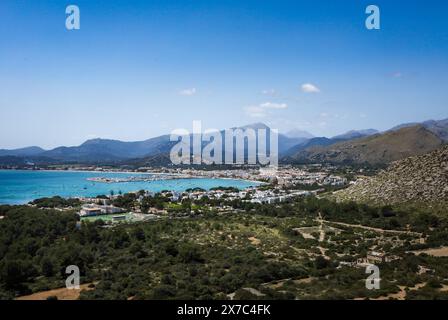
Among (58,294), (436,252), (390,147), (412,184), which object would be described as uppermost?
(390,147)

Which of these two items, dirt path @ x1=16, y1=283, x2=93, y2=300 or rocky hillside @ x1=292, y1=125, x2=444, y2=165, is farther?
rocky hillside @ x1=292, y1=125, x2=444, y2=165

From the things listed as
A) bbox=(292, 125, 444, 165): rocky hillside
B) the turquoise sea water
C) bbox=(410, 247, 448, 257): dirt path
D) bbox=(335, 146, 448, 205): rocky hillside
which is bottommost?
the turquoise sea water

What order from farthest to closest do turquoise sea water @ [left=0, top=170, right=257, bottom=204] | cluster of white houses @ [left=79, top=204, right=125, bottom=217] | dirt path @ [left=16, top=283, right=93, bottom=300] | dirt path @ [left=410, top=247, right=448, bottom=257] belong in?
turquoise sea water @ [left=0, top=170, right=257, bottom=204], cluster of white houses @ [left=79, top=204, right=125, bottom=217], dirt path @ [left=410, top=247, right=448, bottom=257], dirt path @ [left=16, top=283, right=93, bottom=300]

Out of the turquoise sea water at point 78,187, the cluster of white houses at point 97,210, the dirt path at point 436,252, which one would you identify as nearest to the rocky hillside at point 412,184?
the dirt path at point 436,252

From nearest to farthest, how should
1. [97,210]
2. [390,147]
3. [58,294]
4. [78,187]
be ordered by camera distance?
[58,294], [97,210], [78,187], [390,147]

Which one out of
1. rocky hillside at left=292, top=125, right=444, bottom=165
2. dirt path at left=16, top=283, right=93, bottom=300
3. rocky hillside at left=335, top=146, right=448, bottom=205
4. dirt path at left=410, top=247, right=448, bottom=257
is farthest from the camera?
rocky hillside at left=292, top=125, right=444, bottom=165

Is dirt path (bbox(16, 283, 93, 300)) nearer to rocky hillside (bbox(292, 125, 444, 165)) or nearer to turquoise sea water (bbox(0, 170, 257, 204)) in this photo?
turquoise sea water (bbox(0, 170, 257, 204))

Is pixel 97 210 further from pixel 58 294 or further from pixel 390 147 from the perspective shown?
pixel 390 147

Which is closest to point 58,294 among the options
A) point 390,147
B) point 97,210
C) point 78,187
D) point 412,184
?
point 97,210

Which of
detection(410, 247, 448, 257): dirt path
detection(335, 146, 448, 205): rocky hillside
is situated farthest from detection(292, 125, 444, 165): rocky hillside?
detection(410, 247, 448, 257): dirt path
